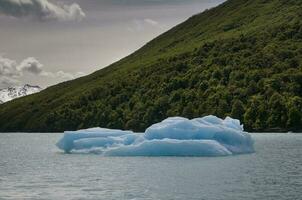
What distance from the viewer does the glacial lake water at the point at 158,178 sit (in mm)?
39438

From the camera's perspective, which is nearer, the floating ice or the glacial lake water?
the glacial lake water

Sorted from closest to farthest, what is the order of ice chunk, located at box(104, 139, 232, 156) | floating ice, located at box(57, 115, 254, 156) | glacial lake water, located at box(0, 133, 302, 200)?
glacial lake water, located at box(0, 133, 302, 200) < ice chunk, located at box(104, 139, 232, 156) < floating ice, located at box(57, 115, 254, 156)

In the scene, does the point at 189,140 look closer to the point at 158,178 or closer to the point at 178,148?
the point at 178,148

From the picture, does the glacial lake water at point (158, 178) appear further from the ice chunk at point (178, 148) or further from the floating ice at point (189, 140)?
the floating ice at point (189, 140)

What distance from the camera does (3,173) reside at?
56469 millimetres

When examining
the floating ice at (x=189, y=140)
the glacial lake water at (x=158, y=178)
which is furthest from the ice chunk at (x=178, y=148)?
the glacial lake water at (x=158, y=178)

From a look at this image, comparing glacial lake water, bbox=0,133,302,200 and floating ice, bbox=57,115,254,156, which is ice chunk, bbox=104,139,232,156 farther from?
glacial lake water, bbox=0,133,302,200

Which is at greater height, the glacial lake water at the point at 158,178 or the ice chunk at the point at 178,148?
the ice chunk at the point at 178,148

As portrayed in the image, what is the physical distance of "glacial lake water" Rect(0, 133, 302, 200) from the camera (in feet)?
129

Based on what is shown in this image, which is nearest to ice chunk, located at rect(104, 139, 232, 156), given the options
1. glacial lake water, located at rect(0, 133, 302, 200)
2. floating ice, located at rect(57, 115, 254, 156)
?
floating ice, located at rect(57, 115, 254, 156)

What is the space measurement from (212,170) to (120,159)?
18.7 metres

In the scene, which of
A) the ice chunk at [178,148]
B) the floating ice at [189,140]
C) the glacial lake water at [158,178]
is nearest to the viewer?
the glacial lake water at [158,178]

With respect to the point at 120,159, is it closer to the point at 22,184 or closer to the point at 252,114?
the point at 22,184

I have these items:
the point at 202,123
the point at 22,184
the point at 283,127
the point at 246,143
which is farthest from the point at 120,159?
the point at 283,127
